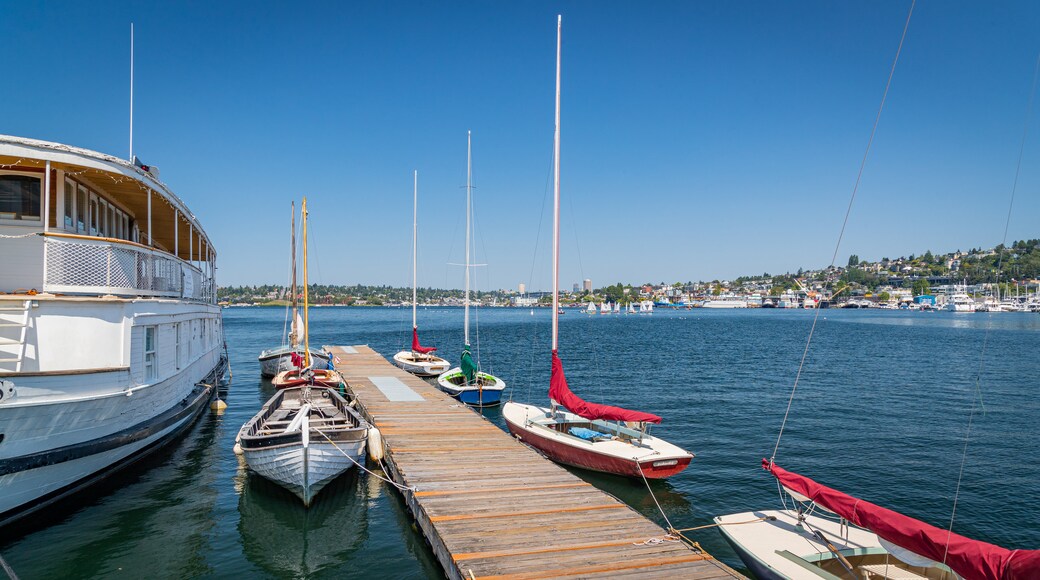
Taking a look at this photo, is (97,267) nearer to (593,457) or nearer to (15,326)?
(15,326)

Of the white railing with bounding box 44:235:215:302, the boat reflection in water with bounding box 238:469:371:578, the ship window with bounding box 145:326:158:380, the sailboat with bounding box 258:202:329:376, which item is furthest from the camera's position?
the sailboat with bounding box 258:202:329:376

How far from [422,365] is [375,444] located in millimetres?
16377

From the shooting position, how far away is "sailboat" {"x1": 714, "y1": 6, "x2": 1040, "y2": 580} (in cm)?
→ 638

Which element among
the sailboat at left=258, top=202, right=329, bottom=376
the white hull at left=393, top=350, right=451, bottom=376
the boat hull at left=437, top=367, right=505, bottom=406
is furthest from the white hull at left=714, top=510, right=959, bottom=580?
the sailboat at left=258, top=202, right=329, bottom=376

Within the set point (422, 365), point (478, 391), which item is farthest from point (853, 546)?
point (422, 365)

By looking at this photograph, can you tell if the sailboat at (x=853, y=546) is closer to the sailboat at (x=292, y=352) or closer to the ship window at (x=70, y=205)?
the ship window at (x=70, y=205)

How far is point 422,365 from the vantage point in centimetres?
3045

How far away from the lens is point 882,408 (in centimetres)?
2520

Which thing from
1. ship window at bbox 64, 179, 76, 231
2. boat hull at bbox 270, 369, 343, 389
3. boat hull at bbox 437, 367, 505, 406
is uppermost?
ship window at bbox 64, 179, 76, 231

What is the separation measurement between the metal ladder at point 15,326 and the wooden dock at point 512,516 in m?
7.14

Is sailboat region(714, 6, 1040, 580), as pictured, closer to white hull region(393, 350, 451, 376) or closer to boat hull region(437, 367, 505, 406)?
boat hull region(437, 367, 505, 406)

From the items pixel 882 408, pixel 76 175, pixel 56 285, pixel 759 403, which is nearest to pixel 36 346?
pixel 56 285

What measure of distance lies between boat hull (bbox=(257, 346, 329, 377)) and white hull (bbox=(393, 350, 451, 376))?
425 cm

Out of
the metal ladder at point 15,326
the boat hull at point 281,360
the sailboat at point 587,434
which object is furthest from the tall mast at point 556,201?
the boat hull at point 281,360
